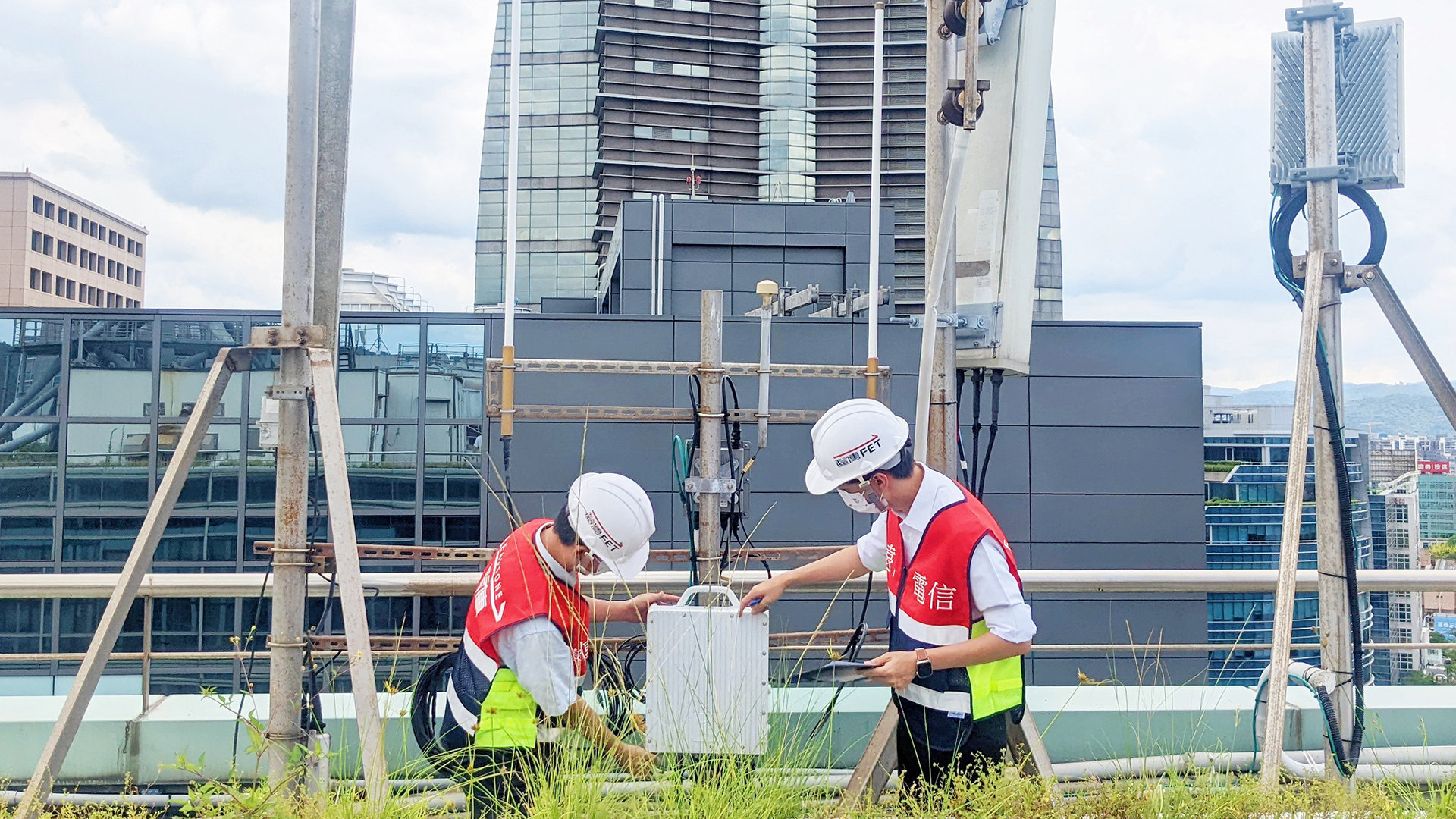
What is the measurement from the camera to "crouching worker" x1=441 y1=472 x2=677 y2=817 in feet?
8.58

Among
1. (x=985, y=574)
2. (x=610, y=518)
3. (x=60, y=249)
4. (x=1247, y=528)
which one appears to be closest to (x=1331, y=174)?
(x=985, y=574)

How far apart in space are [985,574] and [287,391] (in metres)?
2.11

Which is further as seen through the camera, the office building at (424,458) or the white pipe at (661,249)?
the white pipe at (661,249)

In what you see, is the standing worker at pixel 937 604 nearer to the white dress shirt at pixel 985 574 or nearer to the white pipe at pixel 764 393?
the white dress shirt at pixel 985 574

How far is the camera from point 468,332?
72.6 ft

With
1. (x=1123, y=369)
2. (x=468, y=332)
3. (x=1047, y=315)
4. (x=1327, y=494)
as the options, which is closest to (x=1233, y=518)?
(x=1123, y=369)

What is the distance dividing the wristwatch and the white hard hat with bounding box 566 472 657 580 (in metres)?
0.77

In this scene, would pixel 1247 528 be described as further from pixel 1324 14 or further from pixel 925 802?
pixel 925 802

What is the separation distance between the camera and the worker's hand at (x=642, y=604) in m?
3.09

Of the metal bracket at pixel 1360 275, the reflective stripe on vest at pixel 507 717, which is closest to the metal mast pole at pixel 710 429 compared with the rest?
the reflective stripe on vest at pixel 507 717

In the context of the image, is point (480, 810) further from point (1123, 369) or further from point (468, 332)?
point (1123, 369)

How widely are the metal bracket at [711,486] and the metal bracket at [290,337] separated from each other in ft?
7.93

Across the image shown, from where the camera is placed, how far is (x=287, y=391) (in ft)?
10.4

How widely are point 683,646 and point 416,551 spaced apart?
55.2 inches
